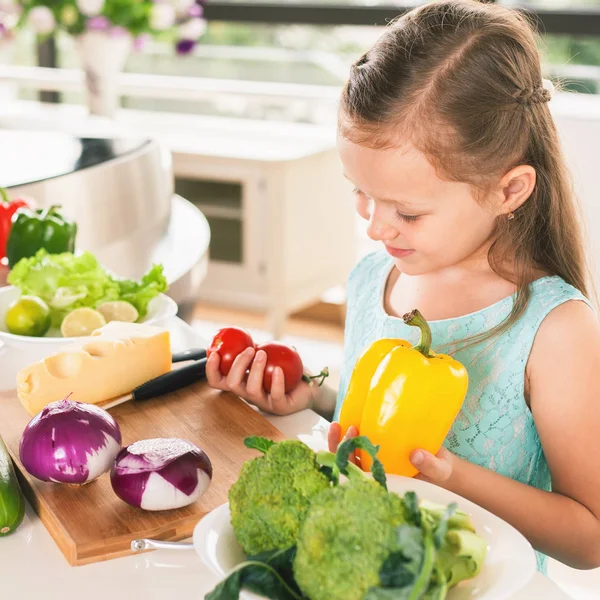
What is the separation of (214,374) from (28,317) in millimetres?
324

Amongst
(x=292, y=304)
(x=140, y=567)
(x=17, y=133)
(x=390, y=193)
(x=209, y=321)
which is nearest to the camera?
(x=140, y=567)

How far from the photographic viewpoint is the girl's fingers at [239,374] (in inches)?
46.8

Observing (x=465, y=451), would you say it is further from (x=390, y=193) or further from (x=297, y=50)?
(x=297, y=50)

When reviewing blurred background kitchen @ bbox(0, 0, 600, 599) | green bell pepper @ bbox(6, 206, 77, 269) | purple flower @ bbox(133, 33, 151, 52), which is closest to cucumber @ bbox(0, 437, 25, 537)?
green bell pepper @ bbox(6, 206, 77, 269)

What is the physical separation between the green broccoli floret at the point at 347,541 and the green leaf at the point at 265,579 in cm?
2

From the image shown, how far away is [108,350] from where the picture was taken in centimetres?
116

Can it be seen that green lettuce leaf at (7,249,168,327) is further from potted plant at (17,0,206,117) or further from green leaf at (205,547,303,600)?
potted plant at (17,0,206,117)

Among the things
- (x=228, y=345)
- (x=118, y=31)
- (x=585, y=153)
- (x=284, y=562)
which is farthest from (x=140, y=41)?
(x=284, y=562)

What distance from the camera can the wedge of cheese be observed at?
109 centimetres

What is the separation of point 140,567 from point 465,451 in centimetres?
53

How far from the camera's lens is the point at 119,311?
4.51ft

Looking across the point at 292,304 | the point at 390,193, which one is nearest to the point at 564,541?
the point at 390,193

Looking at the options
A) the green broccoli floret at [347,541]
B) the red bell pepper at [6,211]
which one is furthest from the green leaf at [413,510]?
the red bell pepper at [6,211]

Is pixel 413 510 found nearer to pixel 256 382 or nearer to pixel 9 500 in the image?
pixel 9 500
